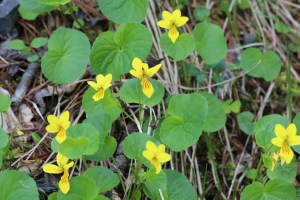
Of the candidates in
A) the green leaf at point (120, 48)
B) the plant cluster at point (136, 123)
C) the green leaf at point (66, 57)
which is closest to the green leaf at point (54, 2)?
the plant cluster at point (136, 123)

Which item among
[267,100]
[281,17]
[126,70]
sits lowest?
[267,100]

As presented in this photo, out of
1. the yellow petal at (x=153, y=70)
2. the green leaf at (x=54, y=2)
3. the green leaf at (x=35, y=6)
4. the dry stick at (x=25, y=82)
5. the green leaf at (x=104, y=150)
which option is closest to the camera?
the yellow petal at (x=153, y=70)

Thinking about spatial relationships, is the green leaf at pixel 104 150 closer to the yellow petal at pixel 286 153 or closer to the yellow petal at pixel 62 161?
the yellow petal at pixel 62 161

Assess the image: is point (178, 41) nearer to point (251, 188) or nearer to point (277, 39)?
point (251, 188)

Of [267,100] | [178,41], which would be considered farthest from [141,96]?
[267,100]

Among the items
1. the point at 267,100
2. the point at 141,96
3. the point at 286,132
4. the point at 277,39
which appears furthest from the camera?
the point at 277,39

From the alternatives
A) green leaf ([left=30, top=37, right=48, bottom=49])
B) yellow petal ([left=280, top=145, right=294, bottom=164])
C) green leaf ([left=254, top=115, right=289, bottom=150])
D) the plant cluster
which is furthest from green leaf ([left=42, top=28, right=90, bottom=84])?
yellow petal ([left=280, top=145, right=294, bottom=164])
